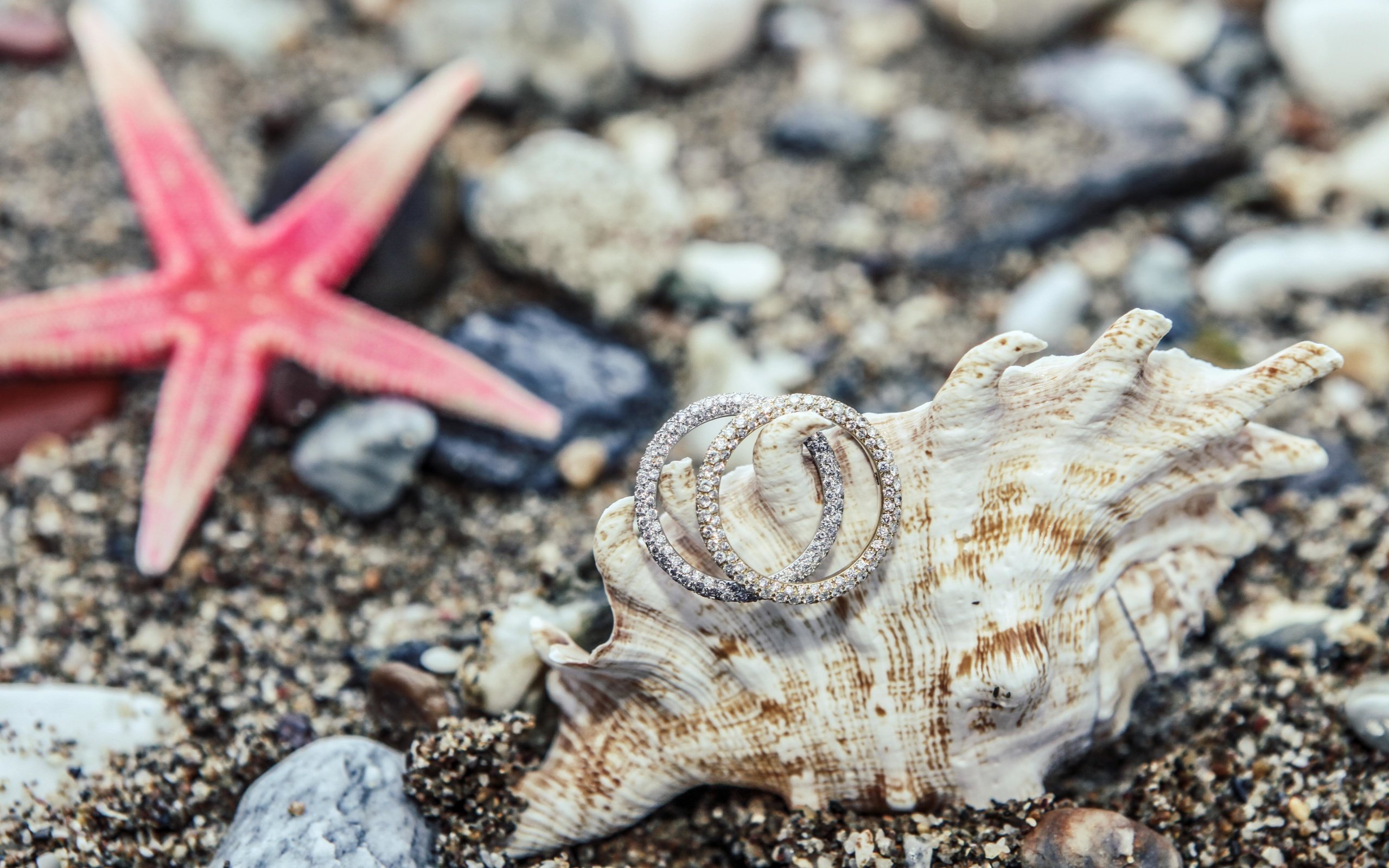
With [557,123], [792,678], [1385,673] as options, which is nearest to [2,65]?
[557,123]

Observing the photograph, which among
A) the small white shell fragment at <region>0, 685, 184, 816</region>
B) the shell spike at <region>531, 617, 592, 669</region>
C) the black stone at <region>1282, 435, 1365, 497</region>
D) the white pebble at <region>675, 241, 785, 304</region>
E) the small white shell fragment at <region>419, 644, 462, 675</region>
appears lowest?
the small white shell fragment at <region>0, 685, 184, 816</region>

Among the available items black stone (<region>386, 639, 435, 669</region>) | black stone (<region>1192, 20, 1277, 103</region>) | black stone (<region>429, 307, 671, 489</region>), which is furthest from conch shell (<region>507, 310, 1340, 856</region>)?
black stone (<region>1192, 20, 1277, 103</region>)

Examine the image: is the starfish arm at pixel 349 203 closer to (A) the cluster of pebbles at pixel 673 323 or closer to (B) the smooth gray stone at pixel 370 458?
(A) the cluster of pebbles at pixel 673 323

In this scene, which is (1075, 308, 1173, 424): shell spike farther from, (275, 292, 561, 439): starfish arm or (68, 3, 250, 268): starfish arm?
(68, 3, 250, 268): starfish arm

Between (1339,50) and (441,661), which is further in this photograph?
(1339,50)

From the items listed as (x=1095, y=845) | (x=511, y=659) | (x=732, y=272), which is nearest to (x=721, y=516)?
(x=511, y=659)

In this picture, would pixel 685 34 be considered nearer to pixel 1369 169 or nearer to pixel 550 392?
pixel 550 392

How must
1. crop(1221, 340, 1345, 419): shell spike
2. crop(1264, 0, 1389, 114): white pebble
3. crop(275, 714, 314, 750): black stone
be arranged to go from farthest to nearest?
crop(1264, 0, 1389, 114): white pebble → crop(275, 714, 314, 750): black stone → crop(1221, 340, 1345, 419): shell spike
